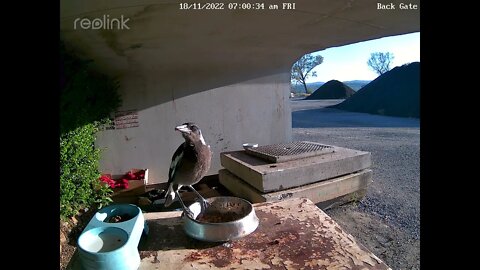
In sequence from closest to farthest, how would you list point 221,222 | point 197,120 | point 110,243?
point 110,243 → point 221,222 → point 197,120

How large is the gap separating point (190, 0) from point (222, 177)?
2175 millimetres

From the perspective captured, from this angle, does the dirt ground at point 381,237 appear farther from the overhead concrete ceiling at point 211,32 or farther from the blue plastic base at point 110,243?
the blue plastic base at point 110,243

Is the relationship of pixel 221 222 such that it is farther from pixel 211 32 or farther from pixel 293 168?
pixel 211 32

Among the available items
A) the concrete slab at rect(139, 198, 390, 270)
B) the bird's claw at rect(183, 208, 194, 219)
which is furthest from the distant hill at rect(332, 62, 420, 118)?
the bird's claw at rect(183, 208, 194, 219)

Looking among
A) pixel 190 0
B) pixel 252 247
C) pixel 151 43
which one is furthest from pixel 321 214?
pixel 151 43

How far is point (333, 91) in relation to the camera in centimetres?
1834

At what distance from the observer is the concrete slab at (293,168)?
270 cm

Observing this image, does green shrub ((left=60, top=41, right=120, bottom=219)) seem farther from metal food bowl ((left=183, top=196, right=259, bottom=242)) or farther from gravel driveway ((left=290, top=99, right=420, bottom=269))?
gravel driveway ((left=290, top=99, right=420, bottom=269))

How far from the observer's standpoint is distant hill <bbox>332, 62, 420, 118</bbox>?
34.6 ft

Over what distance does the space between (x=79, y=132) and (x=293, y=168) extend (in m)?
2.00

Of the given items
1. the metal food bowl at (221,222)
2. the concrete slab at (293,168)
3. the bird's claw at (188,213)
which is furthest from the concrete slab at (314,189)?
the bird's claw at (188,213)

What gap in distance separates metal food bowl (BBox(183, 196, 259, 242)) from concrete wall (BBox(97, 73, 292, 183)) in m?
2.58

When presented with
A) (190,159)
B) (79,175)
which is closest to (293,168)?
(190,159)

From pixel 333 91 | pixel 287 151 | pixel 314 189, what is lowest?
pixel 314 189
